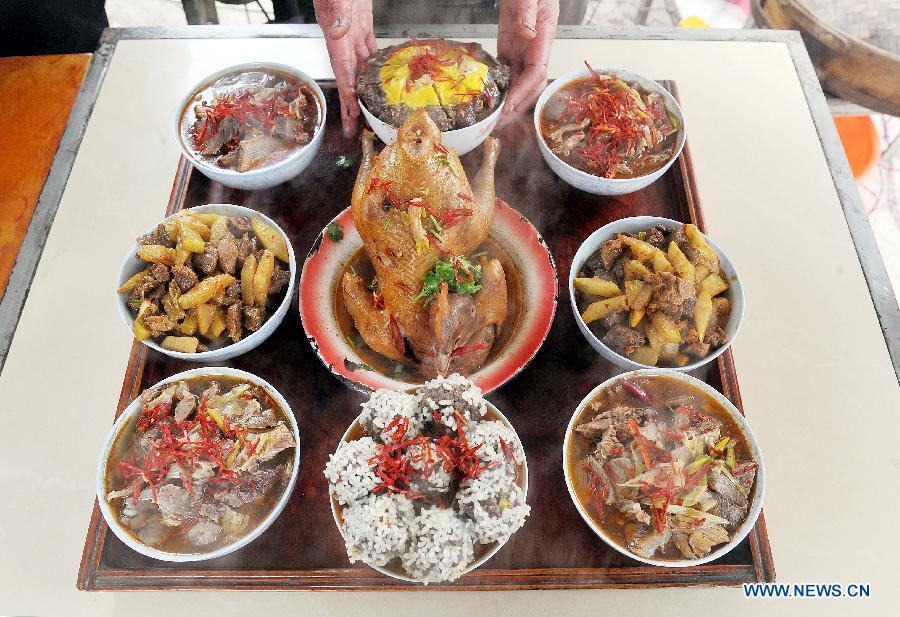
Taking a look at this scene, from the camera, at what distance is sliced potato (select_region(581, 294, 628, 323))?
6.91 ft

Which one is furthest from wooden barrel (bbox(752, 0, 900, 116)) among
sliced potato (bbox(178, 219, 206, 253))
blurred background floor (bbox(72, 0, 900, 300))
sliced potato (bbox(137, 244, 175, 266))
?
sliced potato (bbox(137, 244, 175, 266))

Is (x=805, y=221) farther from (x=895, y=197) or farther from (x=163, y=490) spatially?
(x=163, y=490)

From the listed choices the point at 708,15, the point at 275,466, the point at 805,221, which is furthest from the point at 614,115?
the point at 708,15

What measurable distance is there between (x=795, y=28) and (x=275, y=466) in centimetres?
353

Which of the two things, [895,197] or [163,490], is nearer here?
[163,490]

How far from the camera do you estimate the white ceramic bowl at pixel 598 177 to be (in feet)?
7.77

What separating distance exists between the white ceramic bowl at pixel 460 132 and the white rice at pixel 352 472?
4.01 ft

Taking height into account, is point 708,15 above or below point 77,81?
below

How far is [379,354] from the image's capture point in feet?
7.25

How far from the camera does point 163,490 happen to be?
5.86 feet

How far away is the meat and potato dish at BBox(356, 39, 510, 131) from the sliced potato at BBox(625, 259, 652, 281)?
0.81 m

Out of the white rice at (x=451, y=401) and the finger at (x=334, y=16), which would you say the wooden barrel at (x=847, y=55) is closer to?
the finger at (x=334, y=16)

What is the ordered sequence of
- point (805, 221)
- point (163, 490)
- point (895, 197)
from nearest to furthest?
point (163, 490), point (805, 221), point (895, 197)

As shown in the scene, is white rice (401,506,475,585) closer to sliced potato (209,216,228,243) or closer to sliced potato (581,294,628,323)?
sliced potato (581,294,628,323)
